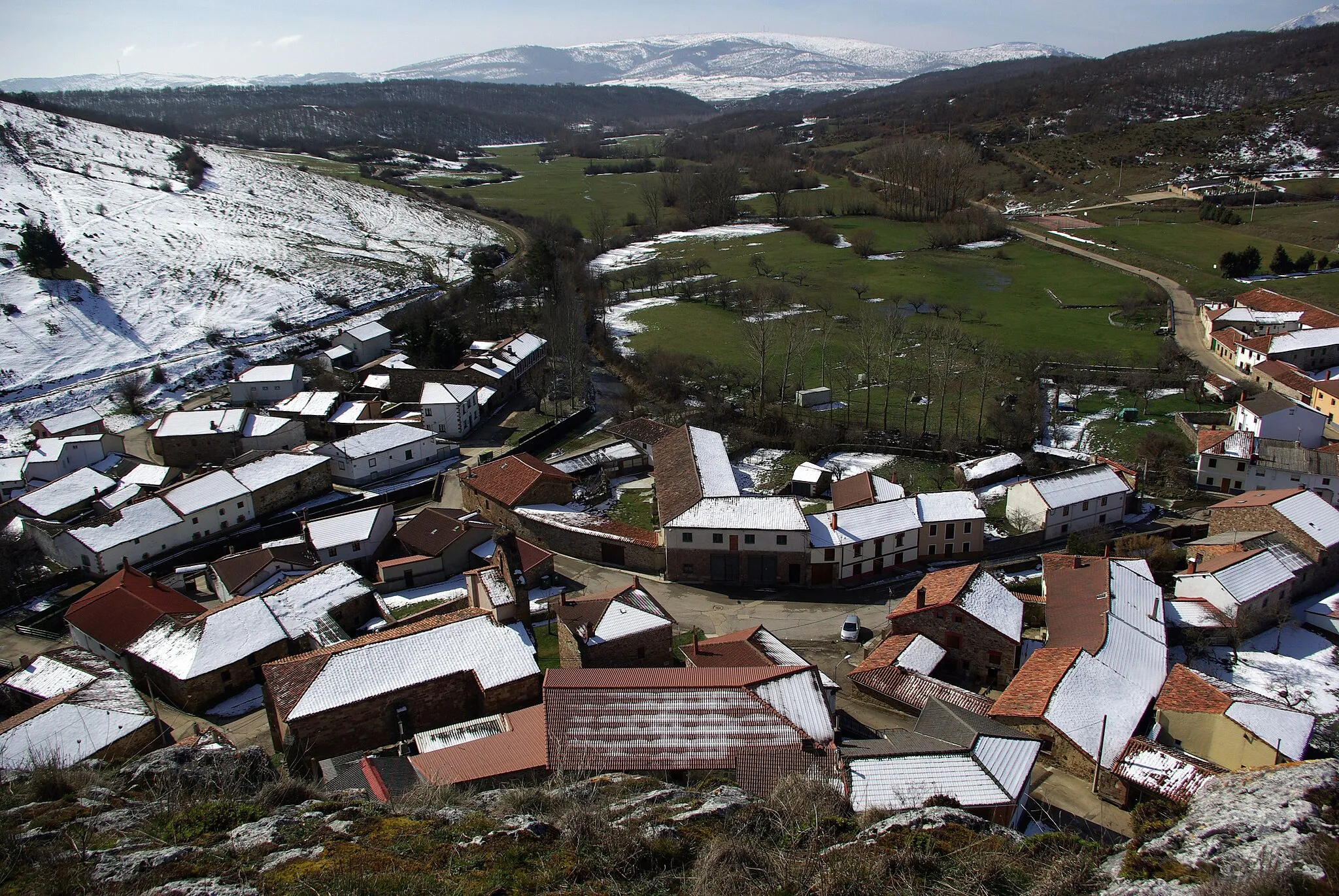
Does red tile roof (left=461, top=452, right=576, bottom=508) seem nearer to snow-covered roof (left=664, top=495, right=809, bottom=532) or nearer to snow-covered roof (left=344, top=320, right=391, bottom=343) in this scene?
snow-covered roof (left=664, top=495, right=809, bottom=532)

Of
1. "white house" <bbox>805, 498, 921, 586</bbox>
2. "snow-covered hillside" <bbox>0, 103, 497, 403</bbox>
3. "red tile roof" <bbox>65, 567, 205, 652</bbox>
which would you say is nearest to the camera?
"red tile roof" <bbox>65, 567, 205, 652</bbox>

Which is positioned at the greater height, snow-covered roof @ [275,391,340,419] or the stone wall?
snow-covered roof @ [275,391,340,419]

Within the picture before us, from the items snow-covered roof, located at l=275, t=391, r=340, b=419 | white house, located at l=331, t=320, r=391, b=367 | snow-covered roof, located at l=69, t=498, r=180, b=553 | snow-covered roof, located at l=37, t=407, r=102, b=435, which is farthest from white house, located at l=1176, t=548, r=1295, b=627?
snow-covered roof, located at l=37, t=407, r=102, b=435

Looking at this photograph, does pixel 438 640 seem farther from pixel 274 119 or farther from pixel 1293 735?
pixel 274 119

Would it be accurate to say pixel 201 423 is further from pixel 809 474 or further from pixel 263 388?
pixel 809 474

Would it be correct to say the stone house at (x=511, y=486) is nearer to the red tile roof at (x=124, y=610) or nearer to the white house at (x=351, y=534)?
the white house at (x=351, y=534)

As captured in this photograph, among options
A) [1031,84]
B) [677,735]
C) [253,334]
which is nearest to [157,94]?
[253,334]

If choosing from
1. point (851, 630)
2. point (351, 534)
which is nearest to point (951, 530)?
point (851, 630)
